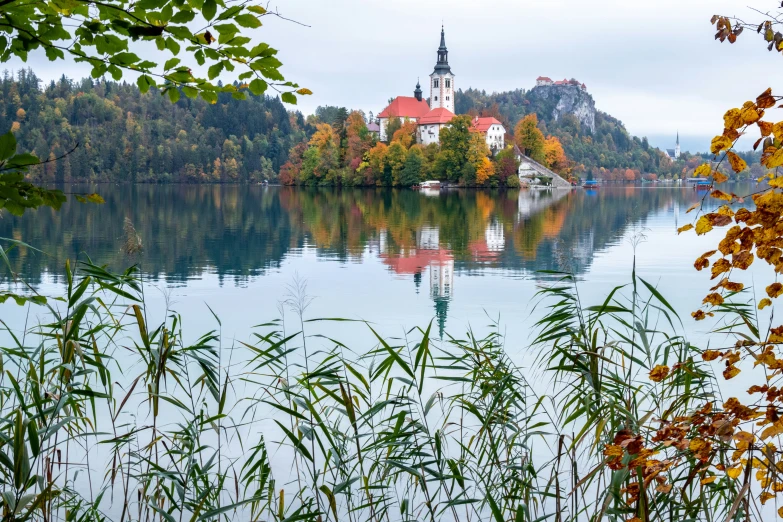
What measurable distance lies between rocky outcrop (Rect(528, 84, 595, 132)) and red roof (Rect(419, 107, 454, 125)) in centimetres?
8197

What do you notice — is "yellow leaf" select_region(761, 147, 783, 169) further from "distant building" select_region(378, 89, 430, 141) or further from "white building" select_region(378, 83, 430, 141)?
"distant building" select_region(378, 89, 430, 141)

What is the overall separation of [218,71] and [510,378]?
2.32 m

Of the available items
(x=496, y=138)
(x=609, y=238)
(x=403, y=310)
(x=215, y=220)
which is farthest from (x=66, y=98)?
(x=403, y=310)

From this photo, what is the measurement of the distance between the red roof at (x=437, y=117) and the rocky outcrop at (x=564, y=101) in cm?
8197

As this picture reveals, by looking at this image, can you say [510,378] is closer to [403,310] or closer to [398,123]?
[403,310]

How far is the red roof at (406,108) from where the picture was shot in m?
99.8

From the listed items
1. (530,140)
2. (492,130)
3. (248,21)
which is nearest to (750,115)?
(248,21)

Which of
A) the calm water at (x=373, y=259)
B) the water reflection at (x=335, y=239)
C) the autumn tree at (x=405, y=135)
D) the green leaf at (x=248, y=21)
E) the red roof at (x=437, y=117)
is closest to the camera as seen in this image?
the green leaf at (x=248, y=21)

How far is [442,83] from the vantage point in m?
105

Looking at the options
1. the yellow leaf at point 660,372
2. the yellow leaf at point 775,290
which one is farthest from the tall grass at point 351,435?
the yellow leaf at point 775,290

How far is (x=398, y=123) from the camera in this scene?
90562 millimetres

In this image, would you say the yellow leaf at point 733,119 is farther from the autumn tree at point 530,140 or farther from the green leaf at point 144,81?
the autumn tree at point 530,140

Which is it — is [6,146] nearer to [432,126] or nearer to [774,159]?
[774,159]

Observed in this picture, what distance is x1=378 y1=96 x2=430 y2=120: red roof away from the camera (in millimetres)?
99831
